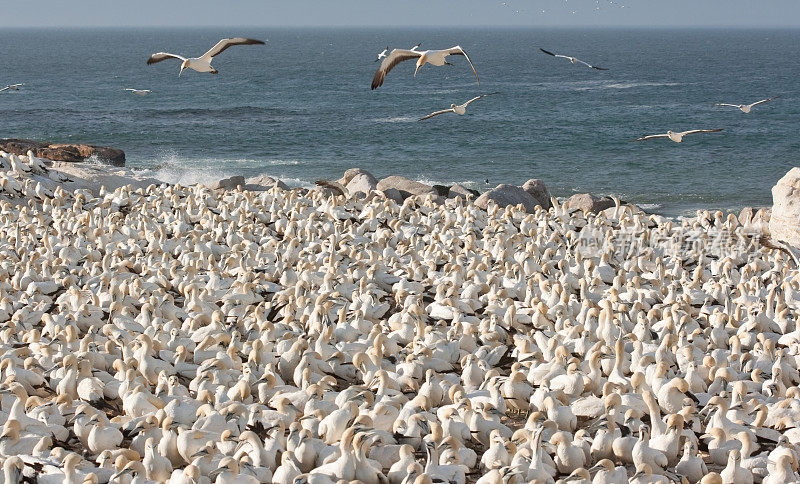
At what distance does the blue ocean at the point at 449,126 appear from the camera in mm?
40688

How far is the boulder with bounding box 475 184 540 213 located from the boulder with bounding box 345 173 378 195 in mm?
3292

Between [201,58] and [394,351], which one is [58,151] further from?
[394,351]

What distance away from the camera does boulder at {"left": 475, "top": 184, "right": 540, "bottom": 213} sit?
21.9m

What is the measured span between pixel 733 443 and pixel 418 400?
3.26 metres

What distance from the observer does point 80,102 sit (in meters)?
68.6

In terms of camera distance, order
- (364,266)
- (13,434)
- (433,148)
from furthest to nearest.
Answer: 1. (433,148)
2. (364,266)
3. (13,434)

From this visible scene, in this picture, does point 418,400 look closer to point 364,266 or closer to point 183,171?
point 364,266

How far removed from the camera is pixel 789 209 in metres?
18.2

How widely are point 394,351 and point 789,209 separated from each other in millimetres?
10795

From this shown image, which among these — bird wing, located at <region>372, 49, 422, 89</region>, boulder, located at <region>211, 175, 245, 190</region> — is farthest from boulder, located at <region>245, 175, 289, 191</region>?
bird wing, located at <region>372, 49, 422, 89</region>

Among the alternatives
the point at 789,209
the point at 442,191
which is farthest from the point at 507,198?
the point at 789,209

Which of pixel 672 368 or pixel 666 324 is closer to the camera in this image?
pixel 672 368

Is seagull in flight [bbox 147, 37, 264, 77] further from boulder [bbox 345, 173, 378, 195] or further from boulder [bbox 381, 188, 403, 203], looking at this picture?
boulder [bbox 345, 173, 378, 195]

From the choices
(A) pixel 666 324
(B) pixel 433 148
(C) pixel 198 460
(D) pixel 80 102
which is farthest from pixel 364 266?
(D) pixel 80 102
